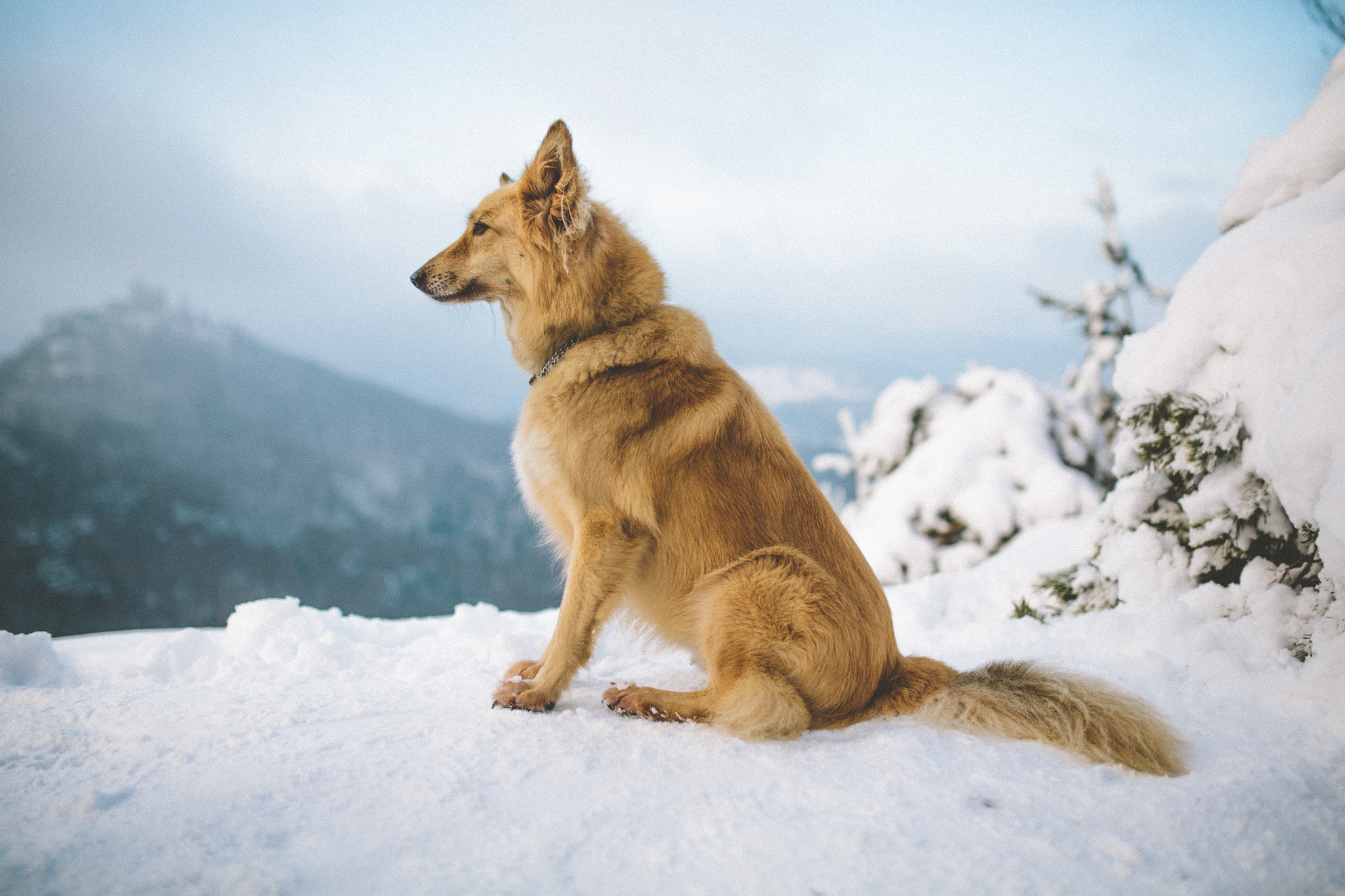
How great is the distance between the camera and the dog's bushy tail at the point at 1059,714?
197 centimetres

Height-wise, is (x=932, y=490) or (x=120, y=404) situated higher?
(x=120, y=404)

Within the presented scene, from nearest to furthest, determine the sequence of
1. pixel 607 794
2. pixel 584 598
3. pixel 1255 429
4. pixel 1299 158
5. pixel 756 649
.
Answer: pixel 607 794 → pixel 756 649 → pixel 584 598 → pixel 1255 429 → pixel 1299 158

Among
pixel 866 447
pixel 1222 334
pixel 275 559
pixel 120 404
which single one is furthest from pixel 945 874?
pixel 120 404

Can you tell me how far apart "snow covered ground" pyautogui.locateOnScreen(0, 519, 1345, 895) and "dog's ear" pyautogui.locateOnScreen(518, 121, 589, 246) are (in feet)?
5.87

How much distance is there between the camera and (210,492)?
2662 inches

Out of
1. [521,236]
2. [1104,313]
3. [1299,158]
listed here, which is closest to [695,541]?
[521,236]

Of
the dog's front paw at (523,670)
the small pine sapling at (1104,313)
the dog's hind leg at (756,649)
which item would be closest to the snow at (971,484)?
the small pine sapling at (1104,313)

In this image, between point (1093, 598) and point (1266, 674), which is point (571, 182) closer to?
point (1266, 674)

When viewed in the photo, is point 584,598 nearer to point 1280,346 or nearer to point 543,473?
point 543,473

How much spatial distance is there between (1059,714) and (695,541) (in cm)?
134

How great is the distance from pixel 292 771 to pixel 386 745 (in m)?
0.26

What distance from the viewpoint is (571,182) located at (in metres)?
2.79

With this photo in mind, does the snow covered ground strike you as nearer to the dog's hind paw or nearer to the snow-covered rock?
the dog's hind paw

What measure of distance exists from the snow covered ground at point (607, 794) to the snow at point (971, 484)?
4.92 m
